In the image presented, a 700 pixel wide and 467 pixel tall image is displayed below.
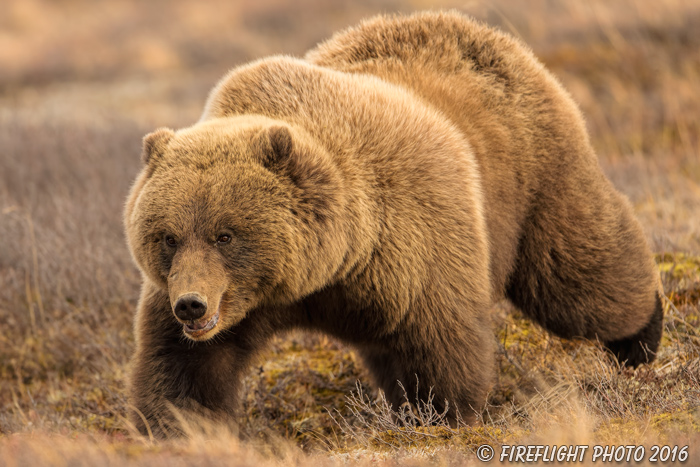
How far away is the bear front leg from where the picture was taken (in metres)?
3.43

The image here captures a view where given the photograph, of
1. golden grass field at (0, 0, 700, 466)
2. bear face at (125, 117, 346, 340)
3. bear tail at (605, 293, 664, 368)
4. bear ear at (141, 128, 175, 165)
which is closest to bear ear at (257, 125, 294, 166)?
bear face at (125, 117, 346, 340)

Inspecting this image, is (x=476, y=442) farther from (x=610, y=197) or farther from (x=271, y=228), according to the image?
(x=610, y=197)

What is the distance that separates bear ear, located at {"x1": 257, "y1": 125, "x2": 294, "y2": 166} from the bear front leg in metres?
0.77

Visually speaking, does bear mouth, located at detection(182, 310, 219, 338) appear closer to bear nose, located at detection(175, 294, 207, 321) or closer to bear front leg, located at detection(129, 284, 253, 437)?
bear nose, located at detection(175, 294, 207, 321)

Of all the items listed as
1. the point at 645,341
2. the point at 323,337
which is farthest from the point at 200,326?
the point at 645,341

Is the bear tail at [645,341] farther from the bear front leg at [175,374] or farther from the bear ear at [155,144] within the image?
the bear ear at [155,144]

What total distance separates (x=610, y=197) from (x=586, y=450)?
83.7 inches

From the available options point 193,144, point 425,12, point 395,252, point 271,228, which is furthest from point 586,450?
point 425,12

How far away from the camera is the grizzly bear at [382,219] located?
10.3 ft

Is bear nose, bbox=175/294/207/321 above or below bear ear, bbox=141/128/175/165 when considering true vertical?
below

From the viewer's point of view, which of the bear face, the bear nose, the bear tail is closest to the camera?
the bear nose

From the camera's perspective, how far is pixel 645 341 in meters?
4.59

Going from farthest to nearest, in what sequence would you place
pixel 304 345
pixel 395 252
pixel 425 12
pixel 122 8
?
pixel 122 8 → pixel 304 345 → pixel 425 12 → pixel 395 252

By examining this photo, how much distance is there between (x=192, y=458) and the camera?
7.73ft
